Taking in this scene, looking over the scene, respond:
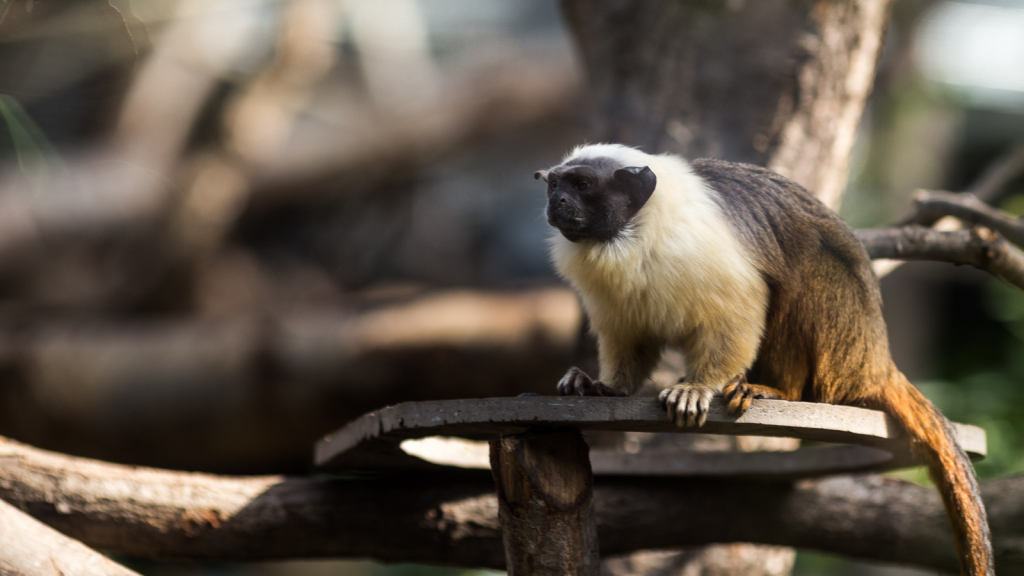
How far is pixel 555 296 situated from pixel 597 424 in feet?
11.9

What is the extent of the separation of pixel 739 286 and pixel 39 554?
1.74m

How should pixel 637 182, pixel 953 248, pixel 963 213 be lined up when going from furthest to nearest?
pixel 963 213 < pixel 953 248 < pixel 637 182

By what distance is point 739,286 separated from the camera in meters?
1.94

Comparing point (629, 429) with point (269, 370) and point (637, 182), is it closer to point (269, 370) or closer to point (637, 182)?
point (637, 182)

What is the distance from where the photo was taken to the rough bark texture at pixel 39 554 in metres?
1.92

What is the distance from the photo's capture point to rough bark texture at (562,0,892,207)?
9.90 ft

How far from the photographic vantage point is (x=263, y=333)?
Result: 212 inches

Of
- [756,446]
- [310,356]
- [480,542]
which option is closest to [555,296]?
[310,356]

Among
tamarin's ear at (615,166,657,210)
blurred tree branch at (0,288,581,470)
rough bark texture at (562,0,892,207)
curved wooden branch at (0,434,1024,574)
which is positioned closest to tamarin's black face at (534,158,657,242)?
tamarin's ear at (615,166,657,210)

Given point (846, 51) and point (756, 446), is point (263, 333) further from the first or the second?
point (846, 51)

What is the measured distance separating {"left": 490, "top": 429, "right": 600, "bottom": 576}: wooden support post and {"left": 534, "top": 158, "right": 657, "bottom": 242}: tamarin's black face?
0.53 metres

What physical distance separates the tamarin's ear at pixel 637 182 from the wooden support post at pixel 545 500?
601 millimetres

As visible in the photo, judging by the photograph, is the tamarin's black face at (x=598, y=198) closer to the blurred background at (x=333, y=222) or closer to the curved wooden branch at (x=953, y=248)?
the curved wooden branch at (x=953, y=248)

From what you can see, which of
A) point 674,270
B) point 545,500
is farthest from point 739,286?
point 545,500
